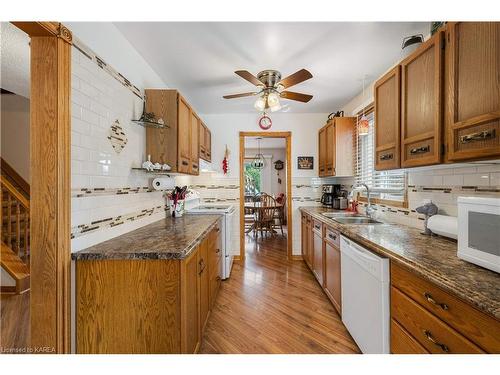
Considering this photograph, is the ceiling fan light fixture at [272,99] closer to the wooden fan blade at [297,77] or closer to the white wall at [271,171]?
the wooden fan blade at [297,77]

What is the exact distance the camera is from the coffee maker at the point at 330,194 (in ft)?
11.8

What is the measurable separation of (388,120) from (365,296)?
1.30 metres

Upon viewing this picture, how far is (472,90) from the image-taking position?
1099 mm

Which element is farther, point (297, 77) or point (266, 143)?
point (266, 143)

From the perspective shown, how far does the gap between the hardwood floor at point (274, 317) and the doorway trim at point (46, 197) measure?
1024 millimetres

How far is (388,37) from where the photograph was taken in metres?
1.87

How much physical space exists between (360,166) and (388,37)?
160 centimetres

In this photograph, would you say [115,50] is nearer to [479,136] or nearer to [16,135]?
[479,136]

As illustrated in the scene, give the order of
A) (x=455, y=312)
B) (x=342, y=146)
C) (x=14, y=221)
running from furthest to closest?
(x=342, y=146), (x=14, y=221), (x=455, y=312)

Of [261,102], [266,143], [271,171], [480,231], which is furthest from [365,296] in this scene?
[271,171]

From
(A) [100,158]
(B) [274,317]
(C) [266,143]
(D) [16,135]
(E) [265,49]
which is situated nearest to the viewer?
(A) [100,158]

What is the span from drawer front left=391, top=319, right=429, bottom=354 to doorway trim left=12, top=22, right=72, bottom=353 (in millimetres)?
1769

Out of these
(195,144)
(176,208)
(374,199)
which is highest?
(195,144)
